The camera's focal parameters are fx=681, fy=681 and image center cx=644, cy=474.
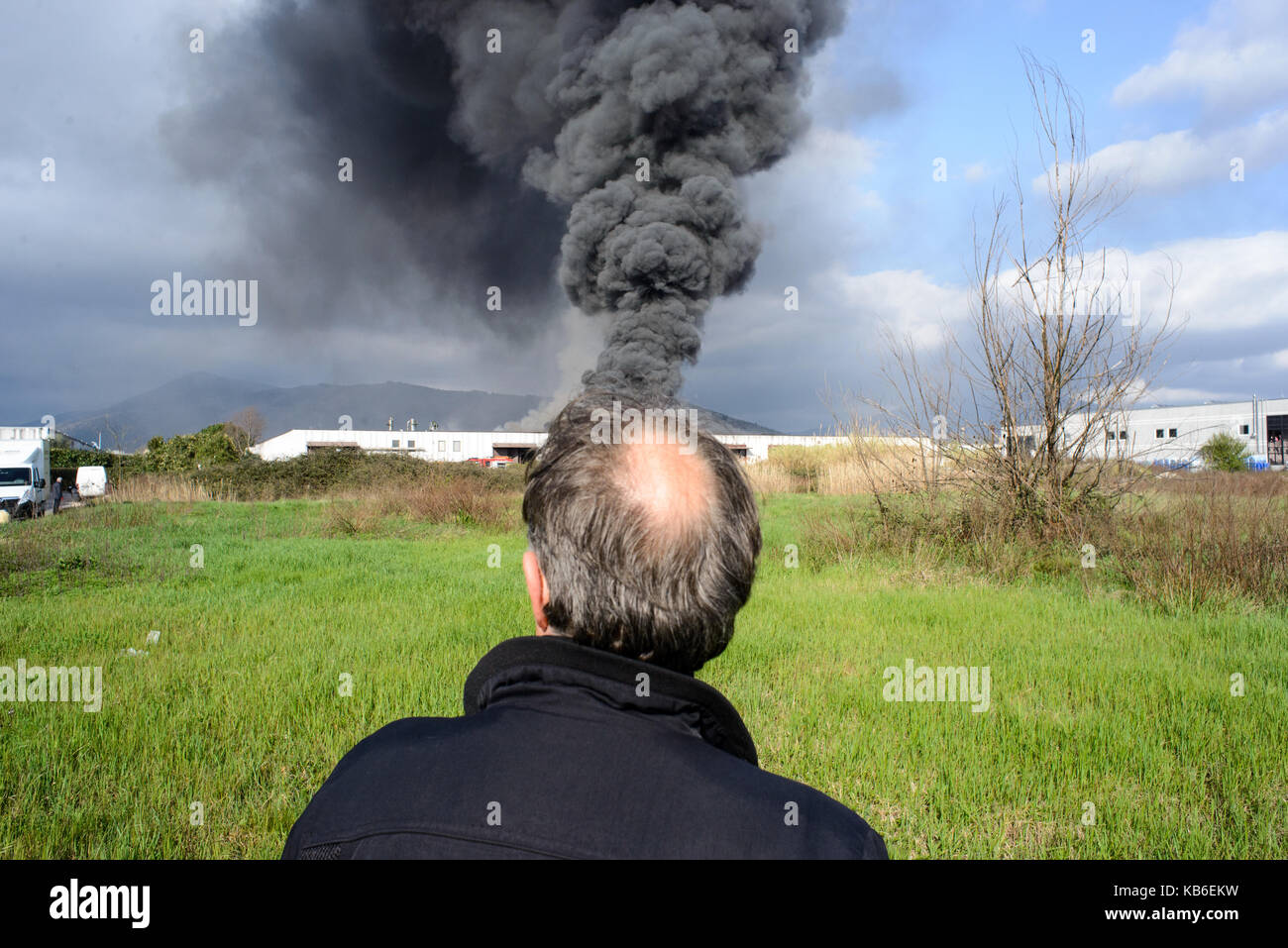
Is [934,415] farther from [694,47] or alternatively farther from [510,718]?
[694,47]

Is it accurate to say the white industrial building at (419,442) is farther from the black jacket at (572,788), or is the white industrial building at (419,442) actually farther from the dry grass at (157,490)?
the black jacket at (572,788)

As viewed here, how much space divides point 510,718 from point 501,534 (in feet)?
42.8

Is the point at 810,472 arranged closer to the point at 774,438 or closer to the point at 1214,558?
the point at 774,438

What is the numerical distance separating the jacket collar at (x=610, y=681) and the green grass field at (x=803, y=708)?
206cm

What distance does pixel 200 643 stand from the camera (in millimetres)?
5172

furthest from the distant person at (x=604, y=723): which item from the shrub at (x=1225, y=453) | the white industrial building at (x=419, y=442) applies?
the white industrial building at (x=419, y=442)

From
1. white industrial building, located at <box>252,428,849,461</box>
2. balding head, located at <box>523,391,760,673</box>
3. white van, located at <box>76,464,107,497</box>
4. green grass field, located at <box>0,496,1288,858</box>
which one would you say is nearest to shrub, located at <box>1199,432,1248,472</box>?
green grass field, located at <box>0,496,1288,858</box>

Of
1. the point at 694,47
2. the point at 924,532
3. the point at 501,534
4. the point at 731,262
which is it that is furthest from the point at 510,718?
the point at 694,47

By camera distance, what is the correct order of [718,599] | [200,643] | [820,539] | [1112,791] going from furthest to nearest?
[820,539]
[200,643]
[1112,791]
[718,599]

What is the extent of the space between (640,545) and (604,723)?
31 cm

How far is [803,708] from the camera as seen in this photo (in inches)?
155

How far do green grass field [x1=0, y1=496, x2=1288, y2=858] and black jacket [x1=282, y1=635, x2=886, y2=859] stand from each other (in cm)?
210
